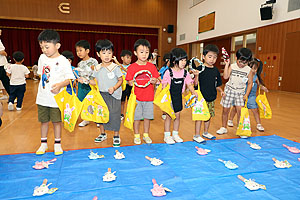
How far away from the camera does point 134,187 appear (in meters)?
1.67

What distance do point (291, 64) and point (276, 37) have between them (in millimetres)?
1178

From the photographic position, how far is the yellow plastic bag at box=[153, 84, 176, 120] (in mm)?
2533

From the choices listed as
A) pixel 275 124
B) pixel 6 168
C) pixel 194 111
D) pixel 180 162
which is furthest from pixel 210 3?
pixel 6 168

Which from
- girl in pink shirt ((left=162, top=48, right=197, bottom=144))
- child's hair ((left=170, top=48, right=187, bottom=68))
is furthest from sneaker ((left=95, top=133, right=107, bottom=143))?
child's hair ((left=170, top=48, right=187, bottom=68))

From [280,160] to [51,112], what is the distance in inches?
97.4

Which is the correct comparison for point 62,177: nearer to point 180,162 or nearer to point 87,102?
point 87,102

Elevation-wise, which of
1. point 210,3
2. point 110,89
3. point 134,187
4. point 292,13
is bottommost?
point 134,187

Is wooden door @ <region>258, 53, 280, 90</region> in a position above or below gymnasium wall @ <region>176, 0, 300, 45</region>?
below

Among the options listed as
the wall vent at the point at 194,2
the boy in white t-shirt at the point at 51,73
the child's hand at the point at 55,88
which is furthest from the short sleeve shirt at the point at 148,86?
the wall vent at the point at 194,2

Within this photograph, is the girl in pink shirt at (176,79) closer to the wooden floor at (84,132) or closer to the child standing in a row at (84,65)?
the wooden floor at (84,132)

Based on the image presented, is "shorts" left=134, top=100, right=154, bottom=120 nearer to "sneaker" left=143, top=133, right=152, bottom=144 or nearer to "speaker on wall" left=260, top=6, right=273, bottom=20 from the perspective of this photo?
"sneaker" left=143, top=133, right=152, bottom=144

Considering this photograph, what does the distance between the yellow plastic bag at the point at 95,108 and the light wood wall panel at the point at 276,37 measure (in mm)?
7595

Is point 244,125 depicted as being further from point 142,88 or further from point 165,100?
point 142,88

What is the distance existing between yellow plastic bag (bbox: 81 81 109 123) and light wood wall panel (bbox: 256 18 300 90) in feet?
24.9
